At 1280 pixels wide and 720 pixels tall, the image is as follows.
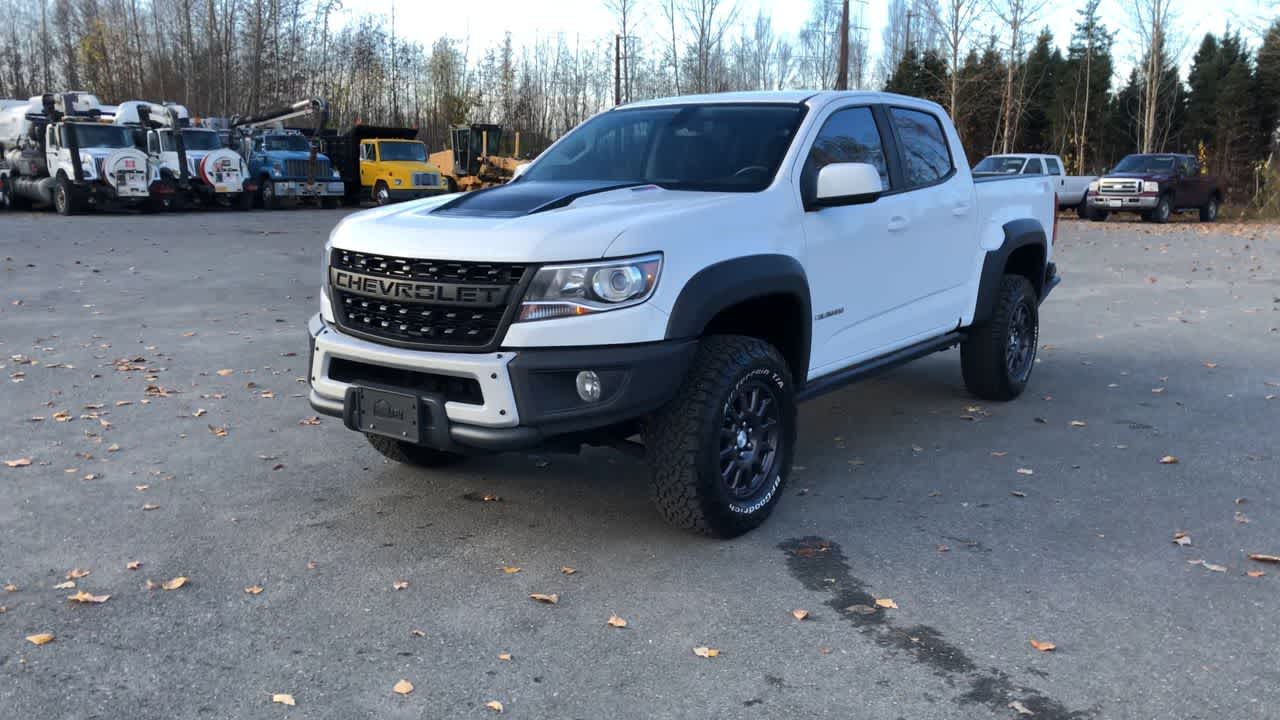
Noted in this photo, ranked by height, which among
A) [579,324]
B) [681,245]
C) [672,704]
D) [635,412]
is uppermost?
[681,245]

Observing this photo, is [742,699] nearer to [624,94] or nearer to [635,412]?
[635,412]

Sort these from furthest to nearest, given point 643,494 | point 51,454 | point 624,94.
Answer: point 624,94
point 51,454
point 643,494

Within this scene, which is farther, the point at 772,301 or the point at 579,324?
the point at 772,301

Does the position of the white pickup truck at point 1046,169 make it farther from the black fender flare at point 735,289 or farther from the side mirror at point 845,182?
the black fender flare at point 735,289

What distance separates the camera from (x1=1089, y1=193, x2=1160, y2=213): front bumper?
90.8ft

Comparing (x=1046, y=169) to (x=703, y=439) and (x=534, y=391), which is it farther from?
(x=534, y=391)

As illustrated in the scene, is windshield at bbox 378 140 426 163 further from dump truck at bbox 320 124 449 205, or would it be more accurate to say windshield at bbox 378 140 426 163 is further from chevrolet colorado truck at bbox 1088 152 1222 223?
chevrolet colorado truck at bbox 1088 152 1222 223

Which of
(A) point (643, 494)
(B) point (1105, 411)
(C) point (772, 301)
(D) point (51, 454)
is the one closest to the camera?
(C) point (772, 301)

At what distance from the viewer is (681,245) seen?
13.5 ft

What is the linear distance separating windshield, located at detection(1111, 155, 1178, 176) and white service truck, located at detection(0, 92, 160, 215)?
84.1 feet

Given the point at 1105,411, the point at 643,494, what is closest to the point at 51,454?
the point at 643,494

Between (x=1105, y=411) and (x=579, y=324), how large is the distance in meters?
4.40

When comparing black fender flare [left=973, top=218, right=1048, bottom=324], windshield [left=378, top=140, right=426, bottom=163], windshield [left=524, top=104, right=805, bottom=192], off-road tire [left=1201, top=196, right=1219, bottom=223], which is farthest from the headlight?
off-road tire [left=1201, top=196, right=1219, bottom=223]

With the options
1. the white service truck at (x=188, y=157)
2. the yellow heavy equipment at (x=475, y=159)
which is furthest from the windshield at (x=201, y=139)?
the yellow heavy equipment at (x=475, y=159)
